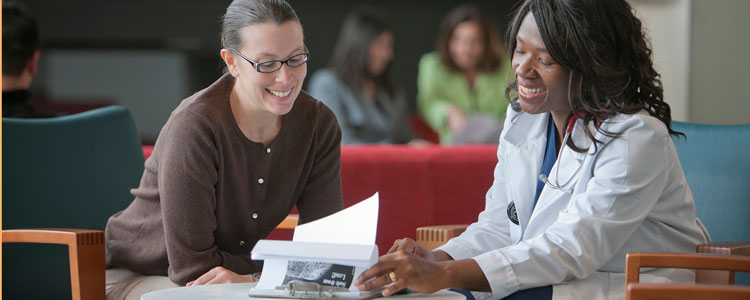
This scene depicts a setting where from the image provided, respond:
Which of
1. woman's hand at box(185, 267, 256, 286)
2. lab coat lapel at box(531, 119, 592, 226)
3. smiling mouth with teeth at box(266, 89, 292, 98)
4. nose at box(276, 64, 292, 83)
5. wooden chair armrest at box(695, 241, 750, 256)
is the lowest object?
woman's hand at box(185, 267, 256, 286)

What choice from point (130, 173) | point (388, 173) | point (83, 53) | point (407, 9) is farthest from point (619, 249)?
point (83, 53)

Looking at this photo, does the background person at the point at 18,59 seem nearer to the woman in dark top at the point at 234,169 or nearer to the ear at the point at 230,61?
the woman in dark top at the point at 234,169

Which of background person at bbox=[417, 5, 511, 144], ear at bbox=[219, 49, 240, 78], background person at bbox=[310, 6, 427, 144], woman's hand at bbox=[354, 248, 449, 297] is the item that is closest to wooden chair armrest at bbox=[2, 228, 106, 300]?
ear at bbox=[219, 49, 240, 78]

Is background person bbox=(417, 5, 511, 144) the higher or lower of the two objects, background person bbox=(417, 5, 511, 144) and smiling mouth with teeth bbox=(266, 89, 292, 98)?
the higher

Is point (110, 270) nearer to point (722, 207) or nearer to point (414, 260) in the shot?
point (414, 260)

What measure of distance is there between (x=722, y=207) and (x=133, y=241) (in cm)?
147

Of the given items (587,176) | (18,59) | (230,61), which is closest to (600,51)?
(587,176)

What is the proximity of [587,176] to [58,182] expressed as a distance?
1.53m

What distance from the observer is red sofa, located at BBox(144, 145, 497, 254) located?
2.87m

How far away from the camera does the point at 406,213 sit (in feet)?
9.59

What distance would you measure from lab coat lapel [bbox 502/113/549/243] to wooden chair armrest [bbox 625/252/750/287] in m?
0.38

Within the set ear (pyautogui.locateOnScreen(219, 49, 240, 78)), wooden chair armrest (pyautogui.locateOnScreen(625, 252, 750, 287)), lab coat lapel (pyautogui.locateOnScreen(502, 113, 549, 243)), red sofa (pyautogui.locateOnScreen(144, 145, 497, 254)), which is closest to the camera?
wooden chair armrest (pyautogui.locateOnScreen(625, 252, 750, 287))

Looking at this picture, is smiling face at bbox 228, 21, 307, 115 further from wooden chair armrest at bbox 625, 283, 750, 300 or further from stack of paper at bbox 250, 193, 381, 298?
wooden chair armrest at bbox 625, 283, 750, 300

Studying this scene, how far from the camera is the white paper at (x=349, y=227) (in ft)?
4.98
